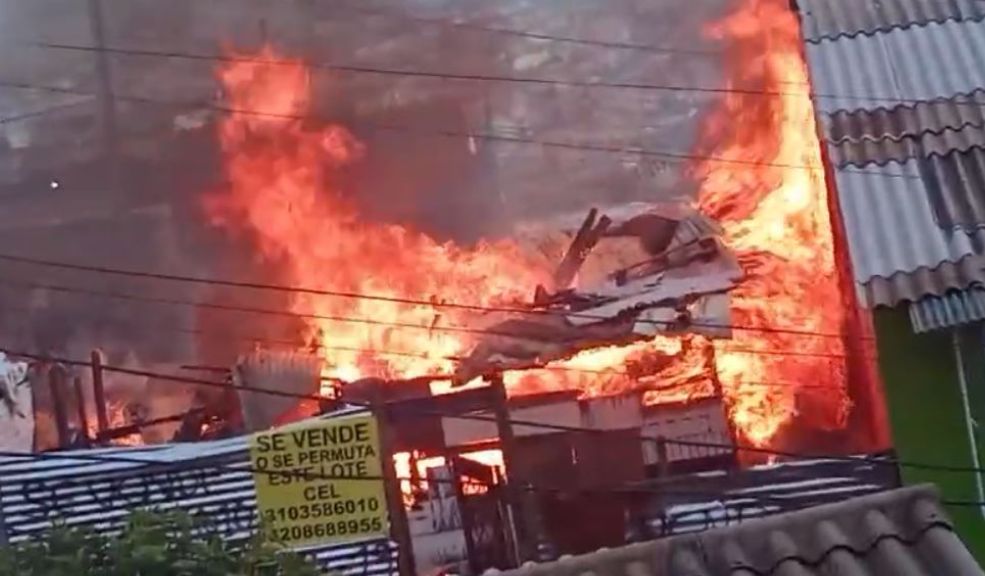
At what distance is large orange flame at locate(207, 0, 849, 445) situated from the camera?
47.9 ft

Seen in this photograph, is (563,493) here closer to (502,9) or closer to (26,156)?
(502,9)

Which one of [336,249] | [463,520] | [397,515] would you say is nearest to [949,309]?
[397,515]

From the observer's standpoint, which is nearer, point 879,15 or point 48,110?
point 879,15

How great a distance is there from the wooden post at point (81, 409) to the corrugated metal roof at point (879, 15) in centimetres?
775

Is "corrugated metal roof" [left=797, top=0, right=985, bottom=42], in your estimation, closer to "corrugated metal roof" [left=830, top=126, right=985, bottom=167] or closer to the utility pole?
"corrugated metal roof" [left=830, top=126, right=985, bottom=167]

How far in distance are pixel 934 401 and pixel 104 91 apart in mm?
10289

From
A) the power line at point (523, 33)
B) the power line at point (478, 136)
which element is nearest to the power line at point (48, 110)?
the power line at point (478, 136)

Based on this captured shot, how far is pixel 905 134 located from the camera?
30.3 feet

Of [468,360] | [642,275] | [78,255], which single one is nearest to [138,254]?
[78,255]

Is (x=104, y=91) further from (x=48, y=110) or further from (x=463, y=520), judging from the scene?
(x=463, y=520)

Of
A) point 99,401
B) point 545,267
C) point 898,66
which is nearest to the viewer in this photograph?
point 898,66

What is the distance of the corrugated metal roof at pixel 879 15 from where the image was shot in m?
10.8

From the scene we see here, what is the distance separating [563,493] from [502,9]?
5.52m

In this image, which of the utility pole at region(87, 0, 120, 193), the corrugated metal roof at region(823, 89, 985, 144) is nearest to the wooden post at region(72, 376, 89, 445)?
the utility pole at region(87, 0, 120, 193)
